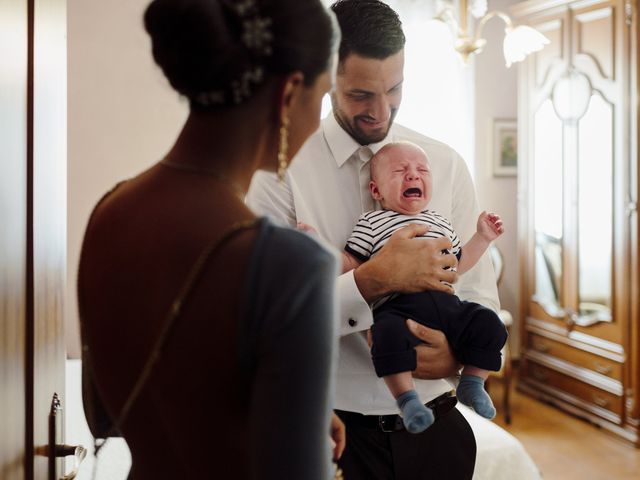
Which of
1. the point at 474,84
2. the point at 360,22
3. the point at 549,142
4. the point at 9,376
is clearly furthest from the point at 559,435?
the point at 9,376

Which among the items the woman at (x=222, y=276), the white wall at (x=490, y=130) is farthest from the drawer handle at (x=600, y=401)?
the woman at (x=222, y=276)

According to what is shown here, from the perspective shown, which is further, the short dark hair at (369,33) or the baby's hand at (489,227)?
the baby's hand at (489,227)

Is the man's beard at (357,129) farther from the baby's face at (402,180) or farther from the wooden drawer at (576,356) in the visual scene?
the wooden drawer at (576,356)

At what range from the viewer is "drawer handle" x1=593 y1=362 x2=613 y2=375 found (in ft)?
13.8

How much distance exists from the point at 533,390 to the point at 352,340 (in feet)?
12.2

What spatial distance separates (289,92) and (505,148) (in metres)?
4.96

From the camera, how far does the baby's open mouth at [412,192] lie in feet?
5.23

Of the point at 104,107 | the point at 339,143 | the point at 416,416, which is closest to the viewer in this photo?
the point at 416,416

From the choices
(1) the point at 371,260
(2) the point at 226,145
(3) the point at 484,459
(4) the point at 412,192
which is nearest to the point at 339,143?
(4) the point at 412,192

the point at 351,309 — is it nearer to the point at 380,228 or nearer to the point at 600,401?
the point at 380,228

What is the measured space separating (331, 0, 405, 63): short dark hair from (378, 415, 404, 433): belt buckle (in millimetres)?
742

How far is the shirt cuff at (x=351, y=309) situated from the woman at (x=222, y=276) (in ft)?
2.15

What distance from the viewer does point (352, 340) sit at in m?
1.53

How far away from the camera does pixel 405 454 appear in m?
1.50
